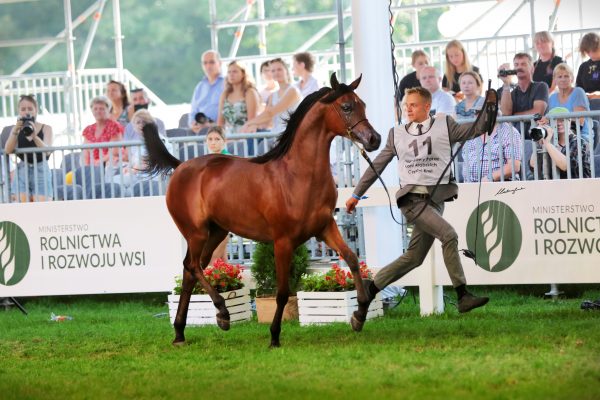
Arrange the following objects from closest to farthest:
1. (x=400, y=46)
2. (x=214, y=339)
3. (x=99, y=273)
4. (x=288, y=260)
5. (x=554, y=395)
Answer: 1. (x=554, y=395)
2. (x=288, y=260)
3. (x=214, y=339)
4. (x=99, y=273)
5. (x=400, y=46)

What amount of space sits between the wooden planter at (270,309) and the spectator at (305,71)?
457 centimetres

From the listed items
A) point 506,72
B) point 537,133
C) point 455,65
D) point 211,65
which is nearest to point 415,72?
point 455,65

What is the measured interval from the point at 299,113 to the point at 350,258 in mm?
1294

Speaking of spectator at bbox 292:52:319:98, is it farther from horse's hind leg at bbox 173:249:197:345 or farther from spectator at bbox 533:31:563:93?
horse's hind leg at bbox 173:249:197:345

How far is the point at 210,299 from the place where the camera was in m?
11.4

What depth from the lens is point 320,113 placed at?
9.27 meters

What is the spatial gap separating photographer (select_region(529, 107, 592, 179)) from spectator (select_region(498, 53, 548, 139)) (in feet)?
3.93

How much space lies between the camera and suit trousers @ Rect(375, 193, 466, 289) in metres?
9.09

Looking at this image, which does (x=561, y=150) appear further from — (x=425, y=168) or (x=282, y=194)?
(x=282, y=194)

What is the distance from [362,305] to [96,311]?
5150 mm

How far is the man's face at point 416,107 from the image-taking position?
9.30 meters

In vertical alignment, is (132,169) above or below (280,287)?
above

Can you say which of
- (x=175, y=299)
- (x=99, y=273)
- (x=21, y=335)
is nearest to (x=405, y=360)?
(x=175, y=299)

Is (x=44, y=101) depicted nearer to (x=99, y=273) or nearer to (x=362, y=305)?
(x=99, y=273)
